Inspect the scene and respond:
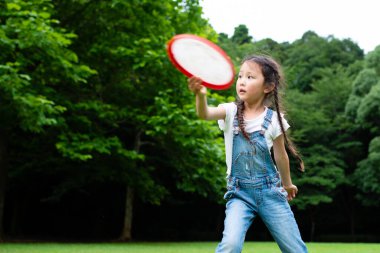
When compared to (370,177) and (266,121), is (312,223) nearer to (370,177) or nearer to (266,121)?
(370,177)

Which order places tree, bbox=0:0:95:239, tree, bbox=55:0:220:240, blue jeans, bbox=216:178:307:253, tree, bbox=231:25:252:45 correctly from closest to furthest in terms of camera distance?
1. blue jeans, bbox=216:178:307:253
2. tree, bbox=0:0:95:239
3. tree, bbox=55:0:220:240
4. tree, bbox=231:25:252:45

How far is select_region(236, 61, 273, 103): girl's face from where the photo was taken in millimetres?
3906

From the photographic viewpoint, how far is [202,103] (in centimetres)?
363

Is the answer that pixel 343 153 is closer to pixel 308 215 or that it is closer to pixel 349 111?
pixel 349 111

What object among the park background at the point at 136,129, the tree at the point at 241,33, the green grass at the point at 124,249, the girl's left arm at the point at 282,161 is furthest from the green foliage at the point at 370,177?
the girl's left arm at the point at 282,161

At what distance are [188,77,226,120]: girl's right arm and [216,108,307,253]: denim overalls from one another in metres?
0.14

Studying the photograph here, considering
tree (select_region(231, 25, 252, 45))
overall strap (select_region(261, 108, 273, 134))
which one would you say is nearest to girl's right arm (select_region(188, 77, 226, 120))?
overall strap (select_region(261, 108, 273, 134))

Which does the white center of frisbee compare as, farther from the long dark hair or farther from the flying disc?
the long dark hair

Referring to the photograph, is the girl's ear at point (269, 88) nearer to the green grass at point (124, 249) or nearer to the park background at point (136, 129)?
the park background at point (136, 129)

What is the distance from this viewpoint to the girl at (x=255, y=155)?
3.75 metres

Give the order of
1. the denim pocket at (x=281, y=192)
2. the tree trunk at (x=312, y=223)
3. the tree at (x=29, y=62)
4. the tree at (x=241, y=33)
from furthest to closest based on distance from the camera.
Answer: the tree at (x=241, y=33) < the tree trunk at (x=312, y=223) < the tree at (x=29, y=62) < the denim pocket at (x=281, y=192)

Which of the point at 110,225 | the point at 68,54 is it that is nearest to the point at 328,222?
the point at 110,225

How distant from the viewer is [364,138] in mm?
35875

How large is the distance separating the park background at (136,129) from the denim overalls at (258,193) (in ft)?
1.83
